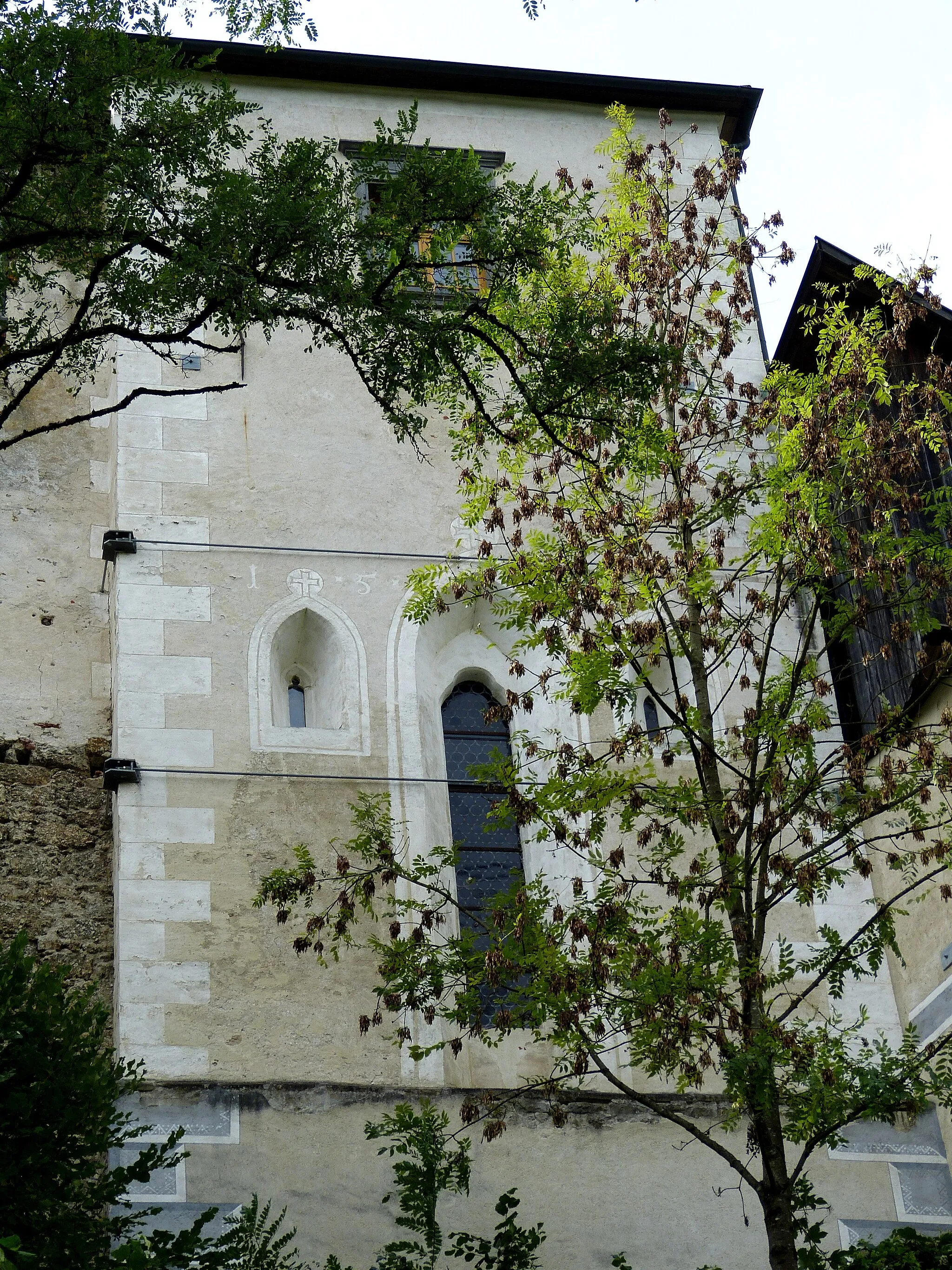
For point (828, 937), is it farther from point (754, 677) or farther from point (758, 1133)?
point (754, 677)

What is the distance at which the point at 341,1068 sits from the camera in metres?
11.1

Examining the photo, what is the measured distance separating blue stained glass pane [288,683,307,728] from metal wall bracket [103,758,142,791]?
53.8 inches

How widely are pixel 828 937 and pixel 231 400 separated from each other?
21.5ft

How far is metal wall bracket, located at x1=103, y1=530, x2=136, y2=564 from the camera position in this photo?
42.4 feet

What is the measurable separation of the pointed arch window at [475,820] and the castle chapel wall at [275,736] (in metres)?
0.22

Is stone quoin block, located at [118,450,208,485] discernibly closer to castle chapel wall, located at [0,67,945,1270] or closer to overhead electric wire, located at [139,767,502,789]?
castle chapel wall, located at [0,67,945,1270]

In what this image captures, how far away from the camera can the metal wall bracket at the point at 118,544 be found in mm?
12930

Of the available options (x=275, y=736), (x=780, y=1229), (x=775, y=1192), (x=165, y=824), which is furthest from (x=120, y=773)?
(x=780, y=1229)

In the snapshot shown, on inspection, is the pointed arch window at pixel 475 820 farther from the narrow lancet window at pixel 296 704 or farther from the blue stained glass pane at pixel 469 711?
the narrow lancet window at pixel 296 704

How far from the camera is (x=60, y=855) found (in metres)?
12.5

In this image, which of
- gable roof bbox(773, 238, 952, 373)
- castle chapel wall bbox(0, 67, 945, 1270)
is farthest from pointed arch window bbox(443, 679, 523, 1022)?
gable roof bbox(773, 238, 952, 373)

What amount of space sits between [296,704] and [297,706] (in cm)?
2

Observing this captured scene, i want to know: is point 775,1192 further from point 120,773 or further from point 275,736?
point 120,773

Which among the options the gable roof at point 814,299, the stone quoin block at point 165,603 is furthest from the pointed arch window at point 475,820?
the gable roof at point 814,299
